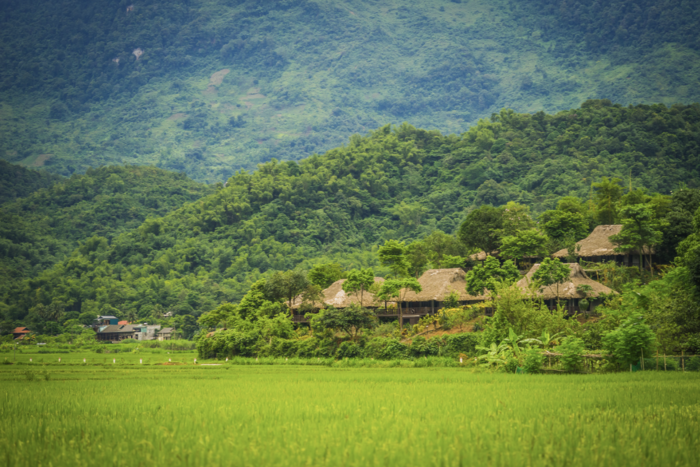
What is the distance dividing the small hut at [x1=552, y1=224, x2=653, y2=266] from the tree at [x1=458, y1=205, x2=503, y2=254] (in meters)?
5.37

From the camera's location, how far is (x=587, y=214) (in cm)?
5147

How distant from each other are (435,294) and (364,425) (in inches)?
1255

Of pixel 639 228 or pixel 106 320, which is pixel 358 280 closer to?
pixel 639 228

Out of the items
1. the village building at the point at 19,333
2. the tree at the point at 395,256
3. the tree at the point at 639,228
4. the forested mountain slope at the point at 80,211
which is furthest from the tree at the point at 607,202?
the forested mountain slope at the point at 80,211

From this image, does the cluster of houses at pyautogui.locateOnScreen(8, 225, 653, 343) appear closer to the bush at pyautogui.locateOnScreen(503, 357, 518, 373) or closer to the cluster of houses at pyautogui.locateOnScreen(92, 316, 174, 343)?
the bush at pyautogui.locateOnScreen(503, 357, 518, 373)

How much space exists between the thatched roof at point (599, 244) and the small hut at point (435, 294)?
7047 millimetres

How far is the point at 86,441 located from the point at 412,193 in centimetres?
9823

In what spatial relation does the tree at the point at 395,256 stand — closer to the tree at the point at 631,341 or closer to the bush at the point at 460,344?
the bush at the point at 460,344

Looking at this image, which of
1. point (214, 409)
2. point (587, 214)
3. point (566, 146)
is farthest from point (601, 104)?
point (214, 409)

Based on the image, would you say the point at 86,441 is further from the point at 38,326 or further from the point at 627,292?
the point at 38,326

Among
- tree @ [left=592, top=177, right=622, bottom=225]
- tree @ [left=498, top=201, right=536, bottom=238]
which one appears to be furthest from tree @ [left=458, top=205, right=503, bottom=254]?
tree @ [left=592, top=177, right=622, bottom=225]

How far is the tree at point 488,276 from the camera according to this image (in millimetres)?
38816

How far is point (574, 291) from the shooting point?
36.1 metres

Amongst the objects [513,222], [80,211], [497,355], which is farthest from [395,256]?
[80,211]
